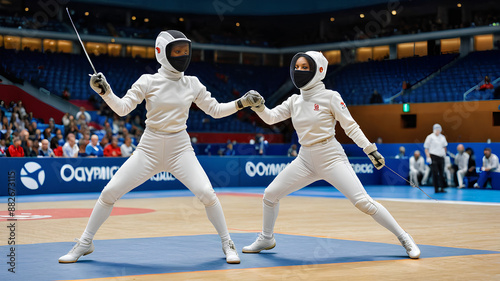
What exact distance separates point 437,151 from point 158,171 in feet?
40.4

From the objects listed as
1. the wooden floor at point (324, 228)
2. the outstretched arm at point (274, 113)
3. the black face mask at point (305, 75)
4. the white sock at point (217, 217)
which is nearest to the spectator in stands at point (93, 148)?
the wooden floor at point (324, 228)

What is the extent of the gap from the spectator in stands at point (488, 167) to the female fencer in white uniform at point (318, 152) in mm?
13955

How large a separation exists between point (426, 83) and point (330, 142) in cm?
2480

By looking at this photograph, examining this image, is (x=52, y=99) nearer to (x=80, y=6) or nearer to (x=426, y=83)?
(x=80, y=6)

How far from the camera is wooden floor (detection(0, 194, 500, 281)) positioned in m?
5.47

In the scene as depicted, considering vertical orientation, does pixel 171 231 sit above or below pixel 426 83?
below

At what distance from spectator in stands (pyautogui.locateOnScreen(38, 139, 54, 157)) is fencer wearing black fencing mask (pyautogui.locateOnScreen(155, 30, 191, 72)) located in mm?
11429

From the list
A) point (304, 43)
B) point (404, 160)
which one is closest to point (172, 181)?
point (404, 160)

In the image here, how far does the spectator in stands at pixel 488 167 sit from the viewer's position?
19562 millimetres

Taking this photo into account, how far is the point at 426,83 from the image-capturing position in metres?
30.1

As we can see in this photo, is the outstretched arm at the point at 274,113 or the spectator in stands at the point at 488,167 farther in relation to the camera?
the spectator in stands at the point at 488,167

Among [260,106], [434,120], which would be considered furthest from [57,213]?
[434,120]

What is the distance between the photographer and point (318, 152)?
260 inches

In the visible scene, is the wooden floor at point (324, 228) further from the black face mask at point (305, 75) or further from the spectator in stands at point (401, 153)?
the spectator in stands at point (401, 153)
